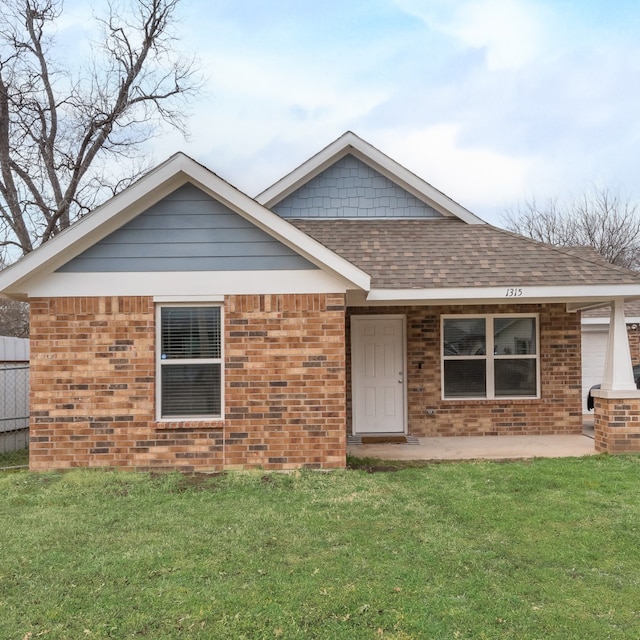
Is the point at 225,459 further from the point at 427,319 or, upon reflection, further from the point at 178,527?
the point at 427,319

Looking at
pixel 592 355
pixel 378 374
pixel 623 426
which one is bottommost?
pixel 623 426

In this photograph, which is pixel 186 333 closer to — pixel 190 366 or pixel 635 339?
pixel 190 366

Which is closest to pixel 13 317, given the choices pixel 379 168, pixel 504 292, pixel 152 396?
pixel 379 168

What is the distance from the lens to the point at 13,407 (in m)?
10.8

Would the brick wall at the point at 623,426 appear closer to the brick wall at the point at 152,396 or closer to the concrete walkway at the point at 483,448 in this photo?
the concrete walkway at the point at 483,448

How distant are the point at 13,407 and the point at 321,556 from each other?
28.0 ft

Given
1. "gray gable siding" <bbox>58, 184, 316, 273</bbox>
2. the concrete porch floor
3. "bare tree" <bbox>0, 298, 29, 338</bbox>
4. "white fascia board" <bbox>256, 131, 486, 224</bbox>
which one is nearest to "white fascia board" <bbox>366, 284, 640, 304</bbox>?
"gray gable siding" <bbox>58, 184, 316, 273</bbox>

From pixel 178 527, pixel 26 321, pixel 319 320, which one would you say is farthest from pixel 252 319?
pixel 26 321

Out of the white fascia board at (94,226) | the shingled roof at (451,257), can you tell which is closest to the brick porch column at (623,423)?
the shingled roof at (451,257)

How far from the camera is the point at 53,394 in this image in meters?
7.46

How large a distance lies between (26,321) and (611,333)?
25.9 metres

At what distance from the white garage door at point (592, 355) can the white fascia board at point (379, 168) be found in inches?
232

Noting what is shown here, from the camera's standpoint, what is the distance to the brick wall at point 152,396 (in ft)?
24.5

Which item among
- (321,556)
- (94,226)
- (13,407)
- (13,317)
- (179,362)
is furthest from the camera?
(13,317)
